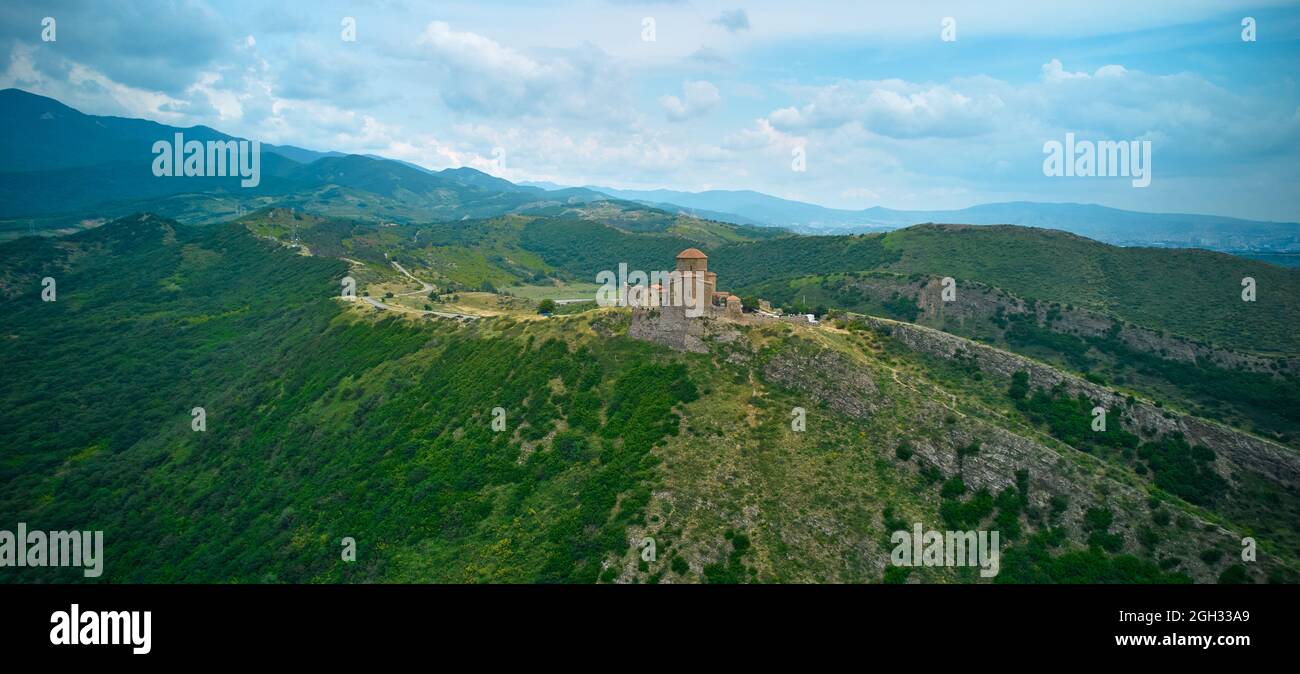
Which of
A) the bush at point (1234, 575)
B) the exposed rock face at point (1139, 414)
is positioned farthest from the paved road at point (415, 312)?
the bush at point (1234, 575)

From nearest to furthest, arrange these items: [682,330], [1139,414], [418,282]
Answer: [1139,414] → [682,330] → [418,282]

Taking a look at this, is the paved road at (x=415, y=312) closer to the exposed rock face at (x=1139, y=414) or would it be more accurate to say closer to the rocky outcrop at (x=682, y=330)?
the rocky outcrop at (x=682, y=330)

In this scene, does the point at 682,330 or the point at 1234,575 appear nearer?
the point at 1234,575

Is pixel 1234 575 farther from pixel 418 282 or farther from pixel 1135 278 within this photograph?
pixel 418 282

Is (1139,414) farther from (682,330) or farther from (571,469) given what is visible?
(571,469)

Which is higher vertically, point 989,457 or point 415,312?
point 415,312

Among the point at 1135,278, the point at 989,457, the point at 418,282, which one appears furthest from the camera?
the point at 418,282

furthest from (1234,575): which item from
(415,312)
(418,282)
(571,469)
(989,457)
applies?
(418,282)

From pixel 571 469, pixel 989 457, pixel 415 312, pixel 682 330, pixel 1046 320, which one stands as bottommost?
pixel 571 469

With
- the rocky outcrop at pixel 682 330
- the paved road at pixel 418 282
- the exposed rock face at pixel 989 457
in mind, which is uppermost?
the paved road at pixel 418 282
